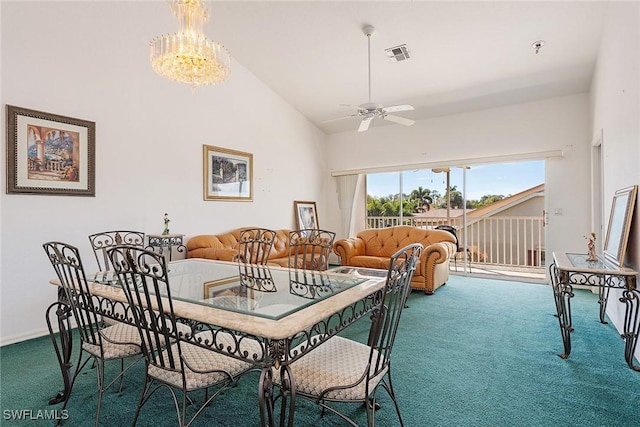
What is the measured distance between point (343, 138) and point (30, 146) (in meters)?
5.30

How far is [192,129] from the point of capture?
4719 millimetres

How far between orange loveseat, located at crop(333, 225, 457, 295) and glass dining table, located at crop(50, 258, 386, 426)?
2.53 meters

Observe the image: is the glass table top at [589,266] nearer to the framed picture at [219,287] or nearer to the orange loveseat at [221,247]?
the framed picture at [219,287]

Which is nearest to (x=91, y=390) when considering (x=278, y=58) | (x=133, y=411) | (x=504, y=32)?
(x=133, y=411)

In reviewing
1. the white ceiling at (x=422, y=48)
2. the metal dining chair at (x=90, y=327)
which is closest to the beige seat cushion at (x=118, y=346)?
the metal dining chair at (x=90, y=327)

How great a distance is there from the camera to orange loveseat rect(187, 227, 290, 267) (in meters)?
4.02

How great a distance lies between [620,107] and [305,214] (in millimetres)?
4879

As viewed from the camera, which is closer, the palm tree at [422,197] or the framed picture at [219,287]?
the framed picture at [219,287]

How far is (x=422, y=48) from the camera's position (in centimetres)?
430

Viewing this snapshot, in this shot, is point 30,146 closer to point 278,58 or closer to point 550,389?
point 278,58

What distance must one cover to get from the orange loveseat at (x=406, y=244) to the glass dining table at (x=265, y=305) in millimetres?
2535

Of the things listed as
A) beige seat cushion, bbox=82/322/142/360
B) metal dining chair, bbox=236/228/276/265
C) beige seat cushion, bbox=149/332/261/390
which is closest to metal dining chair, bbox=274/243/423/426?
beige seat cushion, bbox=149/332/261/390

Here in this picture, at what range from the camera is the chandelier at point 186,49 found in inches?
114

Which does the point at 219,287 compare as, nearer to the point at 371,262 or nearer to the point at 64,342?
the point at 64,342
